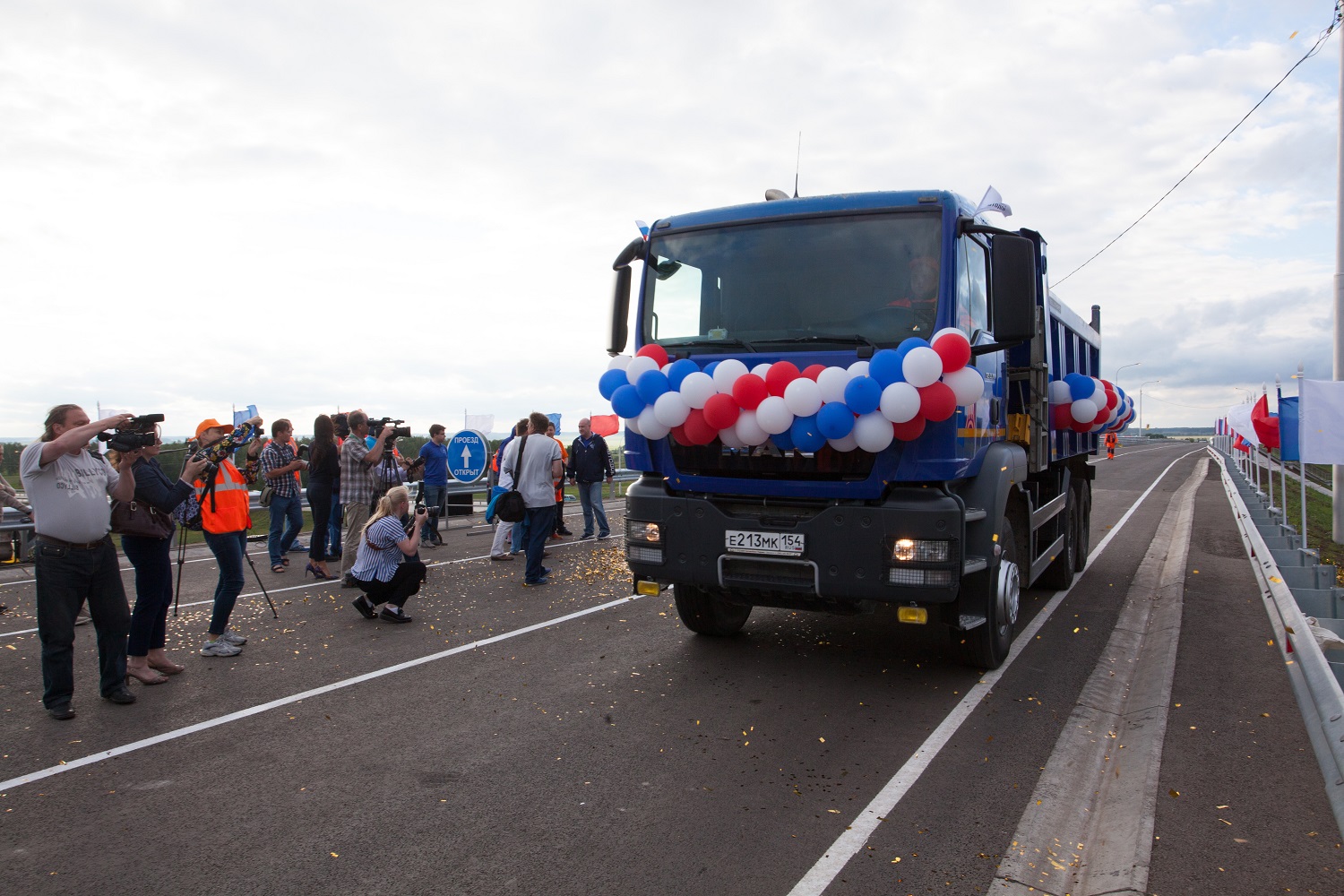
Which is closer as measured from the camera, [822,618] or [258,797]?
[258,797]

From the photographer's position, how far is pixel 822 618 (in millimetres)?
7738

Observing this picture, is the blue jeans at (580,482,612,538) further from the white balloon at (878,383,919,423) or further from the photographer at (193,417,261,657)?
the white balloon at (878,383,919,423)

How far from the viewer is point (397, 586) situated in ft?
26.0

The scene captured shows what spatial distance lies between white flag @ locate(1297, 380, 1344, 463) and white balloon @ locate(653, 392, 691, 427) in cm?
597

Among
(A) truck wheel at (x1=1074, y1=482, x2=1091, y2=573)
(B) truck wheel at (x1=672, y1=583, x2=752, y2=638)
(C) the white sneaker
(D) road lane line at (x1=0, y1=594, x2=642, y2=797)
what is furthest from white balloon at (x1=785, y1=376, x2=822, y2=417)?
(A) truck wheel at (x1=1074, y1=482, x2=1091, y2=573)

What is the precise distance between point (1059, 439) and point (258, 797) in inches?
296

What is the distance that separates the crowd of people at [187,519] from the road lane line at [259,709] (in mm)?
797

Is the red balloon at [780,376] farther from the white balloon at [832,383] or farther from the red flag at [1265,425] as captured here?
the red flag at [1265,425]

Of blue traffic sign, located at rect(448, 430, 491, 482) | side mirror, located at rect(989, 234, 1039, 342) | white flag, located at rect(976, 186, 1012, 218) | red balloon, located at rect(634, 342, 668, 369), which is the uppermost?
white flag, located at rect(976, 186, 1012, 218)

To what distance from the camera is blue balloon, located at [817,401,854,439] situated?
195 inches

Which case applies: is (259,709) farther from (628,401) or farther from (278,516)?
(278,516)

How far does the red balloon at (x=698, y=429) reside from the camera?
17.9 ft

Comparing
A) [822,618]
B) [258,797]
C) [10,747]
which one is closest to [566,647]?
[822,618]

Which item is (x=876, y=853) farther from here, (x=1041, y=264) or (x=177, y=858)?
(x=1041, y=264)
